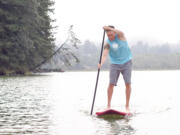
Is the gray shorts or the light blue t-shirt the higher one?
the light blue t-shirt

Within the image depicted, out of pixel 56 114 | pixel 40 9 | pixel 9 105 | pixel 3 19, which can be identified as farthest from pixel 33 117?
pixel 40 9

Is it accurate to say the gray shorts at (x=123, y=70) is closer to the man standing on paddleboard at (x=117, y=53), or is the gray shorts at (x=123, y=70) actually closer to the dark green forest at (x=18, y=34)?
the man standing on paddleboard at (x=117, y=53)

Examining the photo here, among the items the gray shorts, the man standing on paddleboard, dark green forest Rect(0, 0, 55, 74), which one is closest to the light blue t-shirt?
the man standing on paddleboard

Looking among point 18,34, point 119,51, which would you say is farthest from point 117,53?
point 18,34

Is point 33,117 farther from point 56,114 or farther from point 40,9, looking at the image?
point 40,9

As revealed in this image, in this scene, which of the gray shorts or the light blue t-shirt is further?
the gray shorts

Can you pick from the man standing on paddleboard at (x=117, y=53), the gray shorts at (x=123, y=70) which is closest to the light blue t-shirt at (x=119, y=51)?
the man standing on paddleboard at (x=117, y=53)

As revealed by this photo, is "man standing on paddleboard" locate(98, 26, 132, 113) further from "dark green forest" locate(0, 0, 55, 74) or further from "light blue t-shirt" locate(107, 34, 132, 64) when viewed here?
"dark green forest" locate(0, 0, 55, 74)

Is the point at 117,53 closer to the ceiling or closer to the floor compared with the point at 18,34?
closer to the ceiling

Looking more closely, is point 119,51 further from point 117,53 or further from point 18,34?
point 18,34

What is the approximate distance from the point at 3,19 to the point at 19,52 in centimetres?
438

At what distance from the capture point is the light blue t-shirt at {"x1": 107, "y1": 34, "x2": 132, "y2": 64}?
10.4 metres

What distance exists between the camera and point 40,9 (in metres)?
56.8

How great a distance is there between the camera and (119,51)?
10.5 metres
